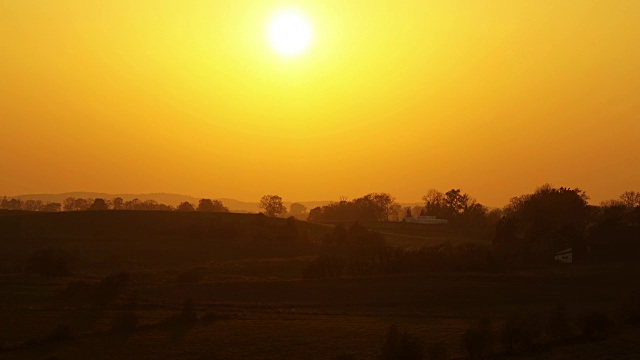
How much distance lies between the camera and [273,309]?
52281mm

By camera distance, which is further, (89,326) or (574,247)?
(574,247)

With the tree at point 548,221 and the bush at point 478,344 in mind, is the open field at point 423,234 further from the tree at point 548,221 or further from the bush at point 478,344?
the bush at point 478,344

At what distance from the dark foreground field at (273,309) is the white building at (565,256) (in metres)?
9.64

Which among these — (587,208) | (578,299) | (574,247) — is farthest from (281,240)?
(578,299)

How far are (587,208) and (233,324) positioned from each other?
4014 inches

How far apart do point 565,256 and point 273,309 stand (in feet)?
186

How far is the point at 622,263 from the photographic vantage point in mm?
90750

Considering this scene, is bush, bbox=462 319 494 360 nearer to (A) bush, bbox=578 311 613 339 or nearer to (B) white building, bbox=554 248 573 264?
(A) bush, bbox=578 311 613 339

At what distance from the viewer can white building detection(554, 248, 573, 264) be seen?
9631cm

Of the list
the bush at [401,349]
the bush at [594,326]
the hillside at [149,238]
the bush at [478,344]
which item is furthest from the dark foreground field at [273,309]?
the bush at [401,349]

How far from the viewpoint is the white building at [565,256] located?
316ft

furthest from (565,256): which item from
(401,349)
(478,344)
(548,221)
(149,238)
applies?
(401,349)

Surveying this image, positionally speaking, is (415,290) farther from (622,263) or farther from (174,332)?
(622,263)

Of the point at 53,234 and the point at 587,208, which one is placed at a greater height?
the point at 587,208
